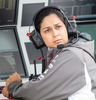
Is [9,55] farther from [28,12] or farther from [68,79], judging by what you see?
[68,79]

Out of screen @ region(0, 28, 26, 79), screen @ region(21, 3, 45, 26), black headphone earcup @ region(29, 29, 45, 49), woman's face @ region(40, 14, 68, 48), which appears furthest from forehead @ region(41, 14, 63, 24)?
screen @ region(21, 3, 45, 26)

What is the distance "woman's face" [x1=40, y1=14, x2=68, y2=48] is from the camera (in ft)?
4.89

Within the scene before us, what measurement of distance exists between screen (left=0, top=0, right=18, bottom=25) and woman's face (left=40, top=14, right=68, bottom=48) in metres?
0.63

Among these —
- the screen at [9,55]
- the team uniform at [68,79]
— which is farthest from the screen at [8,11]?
the team uniform at [68,79]

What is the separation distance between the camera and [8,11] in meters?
2.14

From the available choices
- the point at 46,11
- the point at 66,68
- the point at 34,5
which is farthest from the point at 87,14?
the point at 66,68

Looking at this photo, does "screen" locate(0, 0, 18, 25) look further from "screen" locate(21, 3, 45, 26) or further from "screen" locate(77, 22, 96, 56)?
"screen" locate(77, 22, 96, 56)

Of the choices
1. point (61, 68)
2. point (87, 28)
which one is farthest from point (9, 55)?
point (61, 68)

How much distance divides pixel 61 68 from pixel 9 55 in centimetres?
78

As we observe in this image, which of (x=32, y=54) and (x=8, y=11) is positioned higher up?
(x=8, y=11)

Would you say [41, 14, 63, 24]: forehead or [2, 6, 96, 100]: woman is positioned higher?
[41, 14, 63, 24]: forehead

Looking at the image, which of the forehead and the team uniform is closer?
the team uniform

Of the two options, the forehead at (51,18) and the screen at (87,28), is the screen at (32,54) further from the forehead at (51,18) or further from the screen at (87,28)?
the forehead at (51,18)

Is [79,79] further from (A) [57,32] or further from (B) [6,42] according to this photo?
(B) [6,42]
